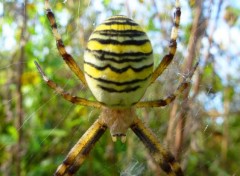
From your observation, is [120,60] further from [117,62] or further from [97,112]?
[97,112]

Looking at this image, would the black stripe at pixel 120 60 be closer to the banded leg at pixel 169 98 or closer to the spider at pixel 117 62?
the spider at pixel 117 62

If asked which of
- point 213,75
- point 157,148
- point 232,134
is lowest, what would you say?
point 232,134

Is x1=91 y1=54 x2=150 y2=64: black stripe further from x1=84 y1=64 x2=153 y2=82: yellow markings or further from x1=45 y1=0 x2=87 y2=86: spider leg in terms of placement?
x1=45 y1=0 x2=87 y2=86: spider leg

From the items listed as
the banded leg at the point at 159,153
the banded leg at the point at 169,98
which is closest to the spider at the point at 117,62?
the banded leg at the point at 169,98

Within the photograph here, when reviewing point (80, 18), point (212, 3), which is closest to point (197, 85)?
point (212, 3)

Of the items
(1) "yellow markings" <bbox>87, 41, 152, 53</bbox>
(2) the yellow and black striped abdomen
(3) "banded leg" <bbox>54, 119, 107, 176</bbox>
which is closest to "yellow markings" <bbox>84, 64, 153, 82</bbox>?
(2) the yellow and black striped abdomen

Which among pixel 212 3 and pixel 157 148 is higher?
pixel 212 3

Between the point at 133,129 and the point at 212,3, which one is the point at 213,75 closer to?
the point at 212,3
